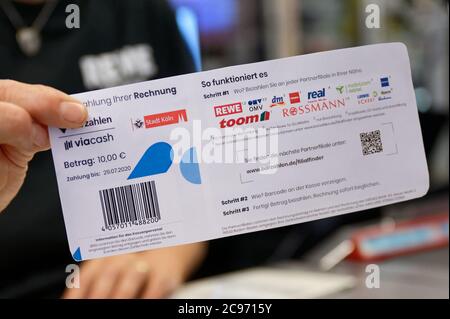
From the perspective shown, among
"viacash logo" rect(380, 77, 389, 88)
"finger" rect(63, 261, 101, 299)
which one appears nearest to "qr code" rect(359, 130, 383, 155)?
"viacash logo" rect(380, 77, 389, 88)

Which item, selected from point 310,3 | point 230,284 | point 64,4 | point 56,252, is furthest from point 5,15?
point 310,3

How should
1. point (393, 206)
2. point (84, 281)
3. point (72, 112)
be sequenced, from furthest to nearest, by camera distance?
point (393, 206)
point (84, 281)
point (72, 112)

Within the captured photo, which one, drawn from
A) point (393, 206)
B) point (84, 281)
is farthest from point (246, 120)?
point (393, 206)

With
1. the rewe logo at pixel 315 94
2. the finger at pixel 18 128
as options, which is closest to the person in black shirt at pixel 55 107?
the finger at pixel 18 128

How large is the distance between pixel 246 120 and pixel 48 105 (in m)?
0.14

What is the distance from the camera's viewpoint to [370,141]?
462 millimetres

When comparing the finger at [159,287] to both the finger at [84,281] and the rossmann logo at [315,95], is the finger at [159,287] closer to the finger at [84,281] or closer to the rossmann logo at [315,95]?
the finger at [84,281]

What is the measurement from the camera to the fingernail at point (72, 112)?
0.43m

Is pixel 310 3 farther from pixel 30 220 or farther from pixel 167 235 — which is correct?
pixel 167 235

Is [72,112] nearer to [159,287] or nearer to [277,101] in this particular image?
[277,101]

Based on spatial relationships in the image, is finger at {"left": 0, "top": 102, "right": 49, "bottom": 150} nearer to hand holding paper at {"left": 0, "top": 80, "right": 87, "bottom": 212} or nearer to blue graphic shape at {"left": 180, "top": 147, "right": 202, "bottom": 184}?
hand holding paper at {"left": 0, "top": 80, "right": 87, "bottom": 212}

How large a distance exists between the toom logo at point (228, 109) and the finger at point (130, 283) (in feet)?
0.75

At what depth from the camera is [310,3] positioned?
2.07 m

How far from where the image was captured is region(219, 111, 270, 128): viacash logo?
17.4 inches
